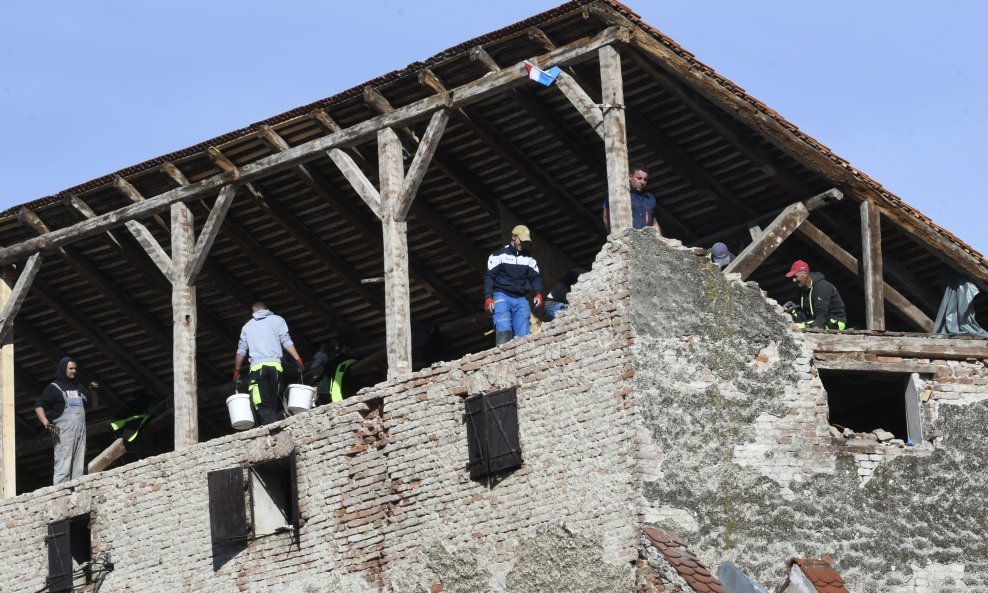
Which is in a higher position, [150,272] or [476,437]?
[150,272]

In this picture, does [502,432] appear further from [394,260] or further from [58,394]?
[58,394]

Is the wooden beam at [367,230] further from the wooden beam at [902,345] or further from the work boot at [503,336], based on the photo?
the wooden beam at [902,345]

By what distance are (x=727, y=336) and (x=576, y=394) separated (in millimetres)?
1742

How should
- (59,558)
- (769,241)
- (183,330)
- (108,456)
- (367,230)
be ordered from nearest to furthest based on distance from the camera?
(769,241) < (59,558) < (183,330) < (367,230) < (108,456)

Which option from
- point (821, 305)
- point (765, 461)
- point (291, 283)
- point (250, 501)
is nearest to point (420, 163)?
point (250, 501)

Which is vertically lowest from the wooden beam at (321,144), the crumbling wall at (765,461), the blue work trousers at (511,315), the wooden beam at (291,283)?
the crumbling wall at (765,461)

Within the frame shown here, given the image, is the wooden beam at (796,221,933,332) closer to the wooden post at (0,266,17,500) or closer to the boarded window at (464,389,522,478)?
the boarded window at (464,389,522,478)

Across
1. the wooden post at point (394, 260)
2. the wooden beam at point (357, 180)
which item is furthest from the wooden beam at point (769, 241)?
the wooden beam at point (357, 180)

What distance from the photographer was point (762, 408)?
24.7 metres

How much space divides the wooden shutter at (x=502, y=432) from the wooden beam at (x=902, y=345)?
129 inches

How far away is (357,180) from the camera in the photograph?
27.5 metres

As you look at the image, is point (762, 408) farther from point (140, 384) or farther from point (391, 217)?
point (140, 384)

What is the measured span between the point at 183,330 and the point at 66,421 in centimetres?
Answer: 239

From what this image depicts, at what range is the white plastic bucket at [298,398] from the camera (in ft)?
90.7
